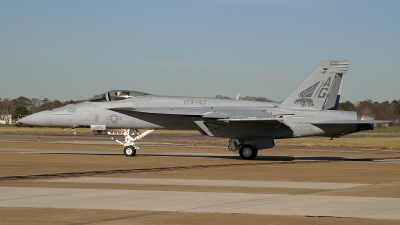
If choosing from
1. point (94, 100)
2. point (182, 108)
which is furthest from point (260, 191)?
point (94, 100)

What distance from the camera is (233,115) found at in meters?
25.7

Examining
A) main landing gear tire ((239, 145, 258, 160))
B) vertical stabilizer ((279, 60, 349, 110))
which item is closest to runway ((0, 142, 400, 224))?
main landing gear tire ((239, 145, 258, 160))

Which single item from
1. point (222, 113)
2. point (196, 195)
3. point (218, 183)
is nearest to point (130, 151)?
point (222, 113)

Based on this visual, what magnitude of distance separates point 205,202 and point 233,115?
14103mm

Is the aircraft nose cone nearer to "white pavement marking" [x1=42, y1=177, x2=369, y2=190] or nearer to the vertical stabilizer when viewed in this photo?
the vertical stabilizer

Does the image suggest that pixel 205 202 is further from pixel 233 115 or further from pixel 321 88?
pixel 321 88

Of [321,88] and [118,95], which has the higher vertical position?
[321,88]

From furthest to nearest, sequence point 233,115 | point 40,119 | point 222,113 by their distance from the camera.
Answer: point 40,119 → point 222,113 → point 233,115

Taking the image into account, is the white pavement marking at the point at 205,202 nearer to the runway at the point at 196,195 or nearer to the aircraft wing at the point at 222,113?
the runway at the point at 196,195

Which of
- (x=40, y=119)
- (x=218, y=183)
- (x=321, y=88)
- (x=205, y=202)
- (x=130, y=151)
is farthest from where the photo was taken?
(x=130, y=151)

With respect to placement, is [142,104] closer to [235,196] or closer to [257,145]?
[257,145]

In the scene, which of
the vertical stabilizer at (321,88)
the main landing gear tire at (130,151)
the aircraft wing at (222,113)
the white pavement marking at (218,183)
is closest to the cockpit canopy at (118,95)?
the aircraft wing at (222,113)

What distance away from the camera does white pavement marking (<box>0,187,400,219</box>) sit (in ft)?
35.0

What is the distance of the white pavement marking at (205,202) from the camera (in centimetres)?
1067
